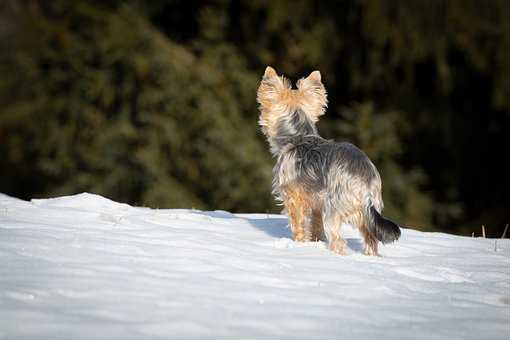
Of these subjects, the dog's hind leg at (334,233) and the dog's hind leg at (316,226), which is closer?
the dog's hind leg at (334,233)

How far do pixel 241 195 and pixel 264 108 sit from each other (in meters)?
8.89

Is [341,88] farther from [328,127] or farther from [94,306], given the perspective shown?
[94,306]

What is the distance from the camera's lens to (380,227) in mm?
6211

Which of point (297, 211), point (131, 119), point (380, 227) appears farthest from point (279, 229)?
point (131, 119)

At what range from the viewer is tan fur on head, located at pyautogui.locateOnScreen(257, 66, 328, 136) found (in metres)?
7.51

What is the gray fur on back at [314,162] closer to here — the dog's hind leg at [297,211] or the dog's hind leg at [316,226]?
the dog's hind leg at [297,211]

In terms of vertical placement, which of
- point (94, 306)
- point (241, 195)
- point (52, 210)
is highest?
point (241, 195)

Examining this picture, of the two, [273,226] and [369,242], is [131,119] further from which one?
[369,242]

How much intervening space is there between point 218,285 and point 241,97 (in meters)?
13.2

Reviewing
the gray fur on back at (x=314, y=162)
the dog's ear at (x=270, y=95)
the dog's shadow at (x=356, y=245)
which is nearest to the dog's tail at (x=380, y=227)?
the gray fur on back at (x=314, y=162)

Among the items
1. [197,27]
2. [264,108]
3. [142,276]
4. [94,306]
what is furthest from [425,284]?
[197,27]

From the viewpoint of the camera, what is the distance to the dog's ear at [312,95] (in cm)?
761

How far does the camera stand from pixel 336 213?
20.6ft

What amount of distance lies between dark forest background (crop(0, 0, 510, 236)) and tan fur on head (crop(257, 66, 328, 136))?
8666 millimetres
